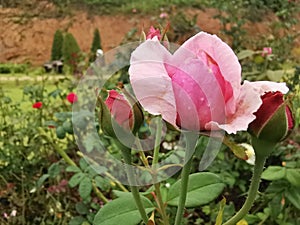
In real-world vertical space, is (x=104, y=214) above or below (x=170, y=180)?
above

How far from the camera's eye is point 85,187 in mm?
868

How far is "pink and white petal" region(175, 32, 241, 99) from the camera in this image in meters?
0.29

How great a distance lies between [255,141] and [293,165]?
0.56 m

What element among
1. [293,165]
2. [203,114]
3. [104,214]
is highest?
[203,114]

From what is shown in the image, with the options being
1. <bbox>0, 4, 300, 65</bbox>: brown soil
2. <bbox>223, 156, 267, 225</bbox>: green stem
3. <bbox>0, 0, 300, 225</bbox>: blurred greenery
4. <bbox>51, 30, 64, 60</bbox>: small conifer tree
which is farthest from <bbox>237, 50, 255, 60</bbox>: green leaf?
<bbox>0, 4, 300, 65</bbox>: brown soil

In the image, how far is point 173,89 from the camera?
0.28 meters

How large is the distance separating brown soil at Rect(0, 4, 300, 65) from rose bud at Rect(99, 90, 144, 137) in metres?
5.15

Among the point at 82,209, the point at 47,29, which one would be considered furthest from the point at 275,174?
the point at 47,29

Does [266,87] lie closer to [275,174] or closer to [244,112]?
[244,112]

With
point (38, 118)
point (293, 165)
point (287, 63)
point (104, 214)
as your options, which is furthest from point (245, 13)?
point (104, 214)

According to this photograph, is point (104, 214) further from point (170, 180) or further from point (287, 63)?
point (287, 63)

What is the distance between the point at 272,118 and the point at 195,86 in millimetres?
49

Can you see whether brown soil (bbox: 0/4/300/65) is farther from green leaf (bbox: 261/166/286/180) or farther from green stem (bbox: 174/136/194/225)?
green stem (bbox: 174/136/194/225)

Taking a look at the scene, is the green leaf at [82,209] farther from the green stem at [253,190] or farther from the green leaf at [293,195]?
the green stem at [253,190]
